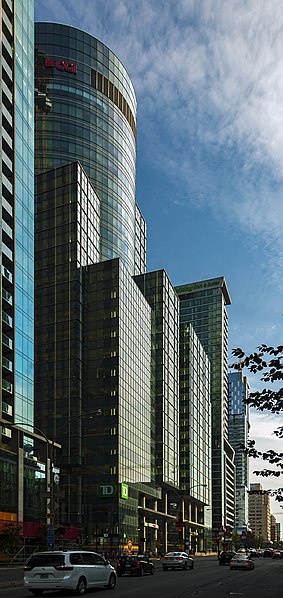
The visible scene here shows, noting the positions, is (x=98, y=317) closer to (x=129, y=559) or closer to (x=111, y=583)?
(x=129, y=559)

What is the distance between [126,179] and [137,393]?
4808cm

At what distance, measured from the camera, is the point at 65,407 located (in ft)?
370

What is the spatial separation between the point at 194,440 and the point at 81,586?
14637 centimetres

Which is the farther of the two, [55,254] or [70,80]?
[70,80]

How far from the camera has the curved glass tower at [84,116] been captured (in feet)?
448

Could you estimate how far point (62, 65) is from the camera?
454 feet

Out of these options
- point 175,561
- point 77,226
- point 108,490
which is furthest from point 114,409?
point 175,561

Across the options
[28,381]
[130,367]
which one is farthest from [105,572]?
[130,367]

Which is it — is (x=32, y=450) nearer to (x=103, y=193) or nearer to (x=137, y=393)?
(x=137, y=393)

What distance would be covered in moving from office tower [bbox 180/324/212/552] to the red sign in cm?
6218

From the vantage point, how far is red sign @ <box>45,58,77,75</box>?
5428 inches

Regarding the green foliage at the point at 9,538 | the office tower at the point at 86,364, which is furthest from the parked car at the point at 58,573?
the office tower at the point at 86,364

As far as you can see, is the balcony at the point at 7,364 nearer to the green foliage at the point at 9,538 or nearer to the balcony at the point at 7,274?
the balcony at the point at 7,274

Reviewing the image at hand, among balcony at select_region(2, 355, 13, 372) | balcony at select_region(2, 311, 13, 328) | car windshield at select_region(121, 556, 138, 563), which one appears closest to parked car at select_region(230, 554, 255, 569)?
car windshield at select_region(121, 556, 138, 563)
